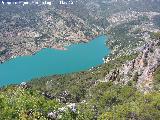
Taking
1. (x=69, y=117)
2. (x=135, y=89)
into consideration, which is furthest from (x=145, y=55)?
(x=69, y=117)

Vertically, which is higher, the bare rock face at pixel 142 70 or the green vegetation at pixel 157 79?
the green vegetation at pixel 157 79

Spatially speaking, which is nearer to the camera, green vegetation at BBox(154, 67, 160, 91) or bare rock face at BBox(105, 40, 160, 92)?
green vegetation at BBox(154, 67, 160, 91)

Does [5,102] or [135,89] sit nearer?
[5,102]

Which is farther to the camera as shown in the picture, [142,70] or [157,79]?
[142,70]

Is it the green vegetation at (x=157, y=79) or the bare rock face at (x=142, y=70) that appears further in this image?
the bare rock face at (x=142, y=70)

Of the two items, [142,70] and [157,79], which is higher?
[157,79]

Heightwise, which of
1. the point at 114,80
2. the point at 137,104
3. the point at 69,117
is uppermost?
the point at 137,104

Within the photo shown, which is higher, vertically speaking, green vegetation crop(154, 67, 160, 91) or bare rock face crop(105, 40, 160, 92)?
green vegetation crop(154, 67, 160, 91)

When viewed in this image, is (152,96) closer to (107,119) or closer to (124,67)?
(107,119)
